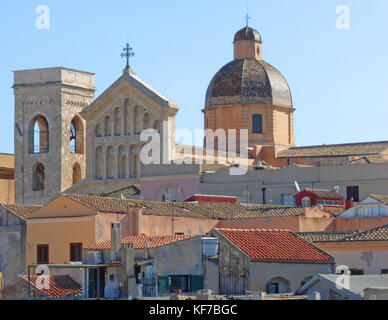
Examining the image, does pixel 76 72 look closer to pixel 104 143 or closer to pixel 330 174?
pixel 104 143

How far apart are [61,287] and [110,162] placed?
36178 millimetres

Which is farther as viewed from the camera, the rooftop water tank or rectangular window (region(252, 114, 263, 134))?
rectangular window (region(252, 114, 263, 134))

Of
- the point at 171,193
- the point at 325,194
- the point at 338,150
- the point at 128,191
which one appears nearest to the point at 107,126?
the point at 128,191

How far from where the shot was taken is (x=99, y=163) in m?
75.0

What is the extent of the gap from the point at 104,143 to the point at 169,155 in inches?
226

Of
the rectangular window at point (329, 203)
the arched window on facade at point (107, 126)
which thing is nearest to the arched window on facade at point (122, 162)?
the arched window on facade at point (107, 126)

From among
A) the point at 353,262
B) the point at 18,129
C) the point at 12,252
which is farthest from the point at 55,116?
the point at 353,262

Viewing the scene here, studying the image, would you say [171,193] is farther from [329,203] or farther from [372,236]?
[372,236]

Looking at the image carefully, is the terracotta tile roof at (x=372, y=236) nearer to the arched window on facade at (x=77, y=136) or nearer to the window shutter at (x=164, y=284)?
the window shutter at (x=164, y=284)

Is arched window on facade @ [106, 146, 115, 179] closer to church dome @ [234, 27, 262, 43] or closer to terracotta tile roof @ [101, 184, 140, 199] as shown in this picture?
terracotta tile roof @ [101, 184, 140, 199]

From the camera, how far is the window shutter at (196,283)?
3581 cm

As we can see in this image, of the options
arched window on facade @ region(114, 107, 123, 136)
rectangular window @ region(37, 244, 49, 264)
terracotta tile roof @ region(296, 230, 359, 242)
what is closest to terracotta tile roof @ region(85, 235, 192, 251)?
rectangular window @ region(37, 244, 49, 264)

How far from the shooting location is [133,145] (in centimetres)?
7419

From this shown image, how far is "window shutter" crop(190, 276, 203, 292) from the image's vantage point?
1410 inches
